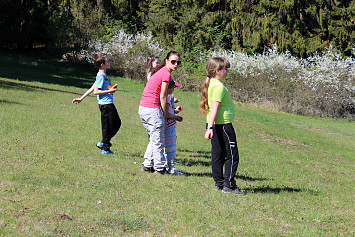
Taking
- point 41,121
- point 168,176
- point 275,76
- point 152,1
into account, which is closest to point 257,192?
point 168,176

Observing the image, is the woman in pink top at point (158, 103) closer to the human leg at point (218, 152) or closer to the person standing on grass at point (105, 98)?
the human leg at point (218, 152)

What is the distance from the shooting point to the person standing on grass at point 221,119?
620 cm

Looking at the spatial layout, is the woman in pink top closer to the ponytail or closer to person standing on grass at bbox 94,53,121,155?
the ponytail

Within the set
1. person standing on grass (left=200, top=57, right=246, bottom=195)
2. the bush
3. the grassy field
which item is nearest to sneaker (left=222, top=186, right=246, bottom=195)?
person standing on grass (left=200, top=57, right=246, bottom=195)

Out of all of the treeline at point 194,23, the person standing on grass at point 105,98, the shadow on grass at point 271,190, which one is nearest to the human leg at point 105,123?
the person standing on grass at point 105,98

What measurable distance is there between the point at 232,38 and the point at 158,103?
121ft

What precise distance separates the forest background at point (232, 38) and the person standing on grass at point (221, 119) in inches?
989

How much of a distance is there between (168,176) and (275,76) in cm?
2500

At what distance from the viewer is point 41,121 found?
11625mm

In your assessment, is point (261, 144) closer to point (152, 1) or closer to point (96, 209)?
point (96, 209)

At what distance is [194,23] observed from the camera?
144 feet

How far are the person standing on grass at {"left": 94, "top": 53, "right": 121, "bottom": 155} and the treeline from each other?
3110 centimetres

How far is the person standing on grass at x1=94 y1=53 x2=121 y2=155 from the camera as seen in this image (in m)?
8.07

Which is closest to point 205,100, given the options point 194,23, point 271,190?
point 271,190
